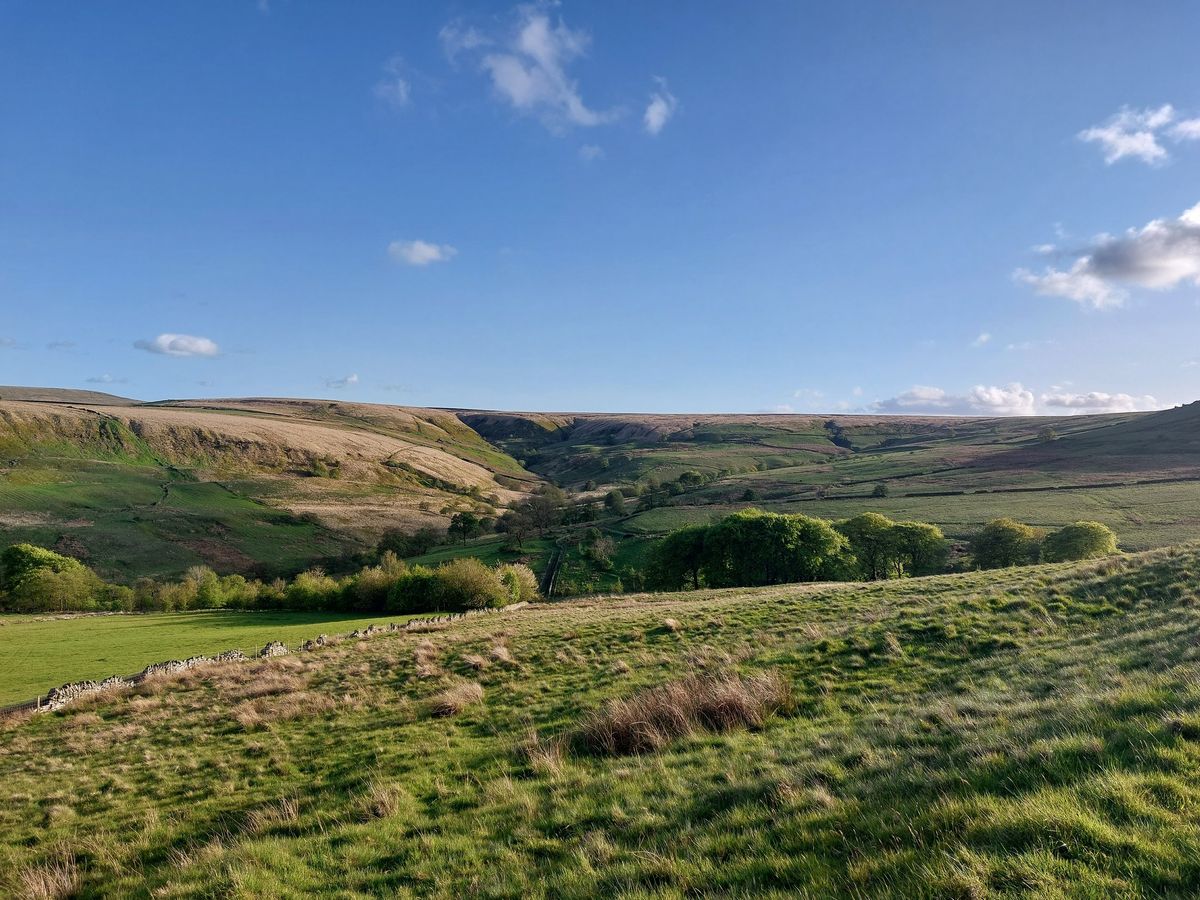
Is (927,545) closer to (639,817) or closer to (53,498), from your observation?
(639,817)

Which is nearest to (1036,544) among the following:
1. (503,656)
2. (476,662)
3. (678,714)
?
(503,656)

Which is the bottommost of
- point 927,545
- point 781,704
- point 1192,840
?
point 927,545

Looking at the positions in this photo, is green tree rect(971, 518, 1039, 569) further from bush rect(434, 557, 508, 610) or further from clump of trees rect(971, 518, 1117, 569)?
bush rect(434, 557, 508, 610)

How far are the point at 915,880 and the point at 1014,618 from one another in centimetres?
1527

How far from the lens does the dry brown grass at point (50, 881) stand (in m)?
8.32

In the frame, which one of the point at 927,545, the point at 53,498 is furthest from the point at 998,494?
the point at 53,498

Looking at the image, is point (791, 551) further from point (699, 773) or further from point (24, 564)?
point (24, 564)

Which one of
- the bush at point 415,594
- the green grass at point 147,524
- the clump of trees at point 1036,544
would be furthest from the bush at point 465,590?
the clump of trees at point 1036,544

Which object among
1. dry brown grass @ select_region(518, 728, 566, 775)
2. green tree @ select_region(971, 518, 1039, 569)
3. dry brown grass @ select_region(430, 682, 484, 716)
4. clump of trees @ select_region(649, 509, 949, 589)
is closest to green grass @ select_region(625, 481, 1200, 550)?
green tree @ select_region(971, 518, 1039, 569)

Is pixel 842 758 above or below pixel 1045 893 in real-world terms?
below

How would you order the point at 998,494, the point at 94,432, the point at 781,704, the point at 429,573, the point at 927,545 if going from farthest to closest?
the point at 94,432
the point at 998,494
the point at 927,545
the point at 429,573
the point at 781,704

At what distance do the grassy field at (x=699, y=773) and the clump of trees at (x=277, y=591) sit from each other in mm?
34946

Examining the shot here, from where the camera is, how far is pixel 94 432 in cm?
14825

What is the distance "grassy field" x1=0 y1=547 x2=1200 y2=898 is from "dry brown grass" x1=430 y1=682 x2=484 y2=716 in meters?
0.07
